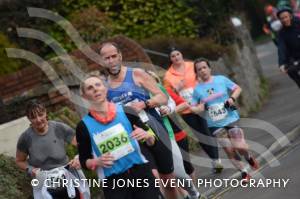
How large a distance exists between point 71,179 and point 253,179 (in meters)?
3.08

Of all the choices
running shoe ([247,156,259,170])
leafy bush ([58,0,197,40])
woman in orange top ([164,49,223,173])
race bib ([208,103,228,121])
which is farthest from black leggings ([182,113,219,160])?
leafy bush ([58,0,197,40])

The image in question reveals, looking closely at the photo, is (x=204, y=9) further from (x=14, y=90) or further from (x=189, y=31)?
(x=14, y=90)

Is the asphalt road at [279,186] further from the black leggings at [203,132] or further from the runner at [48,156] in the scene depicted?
the runner at [48,156]

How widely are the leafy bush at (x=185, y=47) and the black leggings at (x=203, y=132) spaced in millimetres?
5740

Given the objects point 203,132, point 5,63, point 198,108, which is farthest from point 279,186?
point 5,63

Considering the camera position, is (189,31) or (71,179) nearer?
(71,179)

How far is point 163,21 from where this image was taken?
19.6 metres

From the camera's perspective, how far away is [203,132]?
1188cm

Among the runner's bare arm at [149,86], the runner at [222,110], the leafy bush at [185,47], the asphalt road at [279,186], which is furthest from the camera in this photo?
the leafy bush at [185,47]

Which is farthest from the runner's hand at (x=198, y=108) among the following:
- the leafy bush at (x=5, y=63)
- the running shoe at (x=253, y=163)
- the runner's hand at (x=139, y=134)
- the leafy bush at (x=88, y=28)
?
the leafy bush at (x=88, y=28)

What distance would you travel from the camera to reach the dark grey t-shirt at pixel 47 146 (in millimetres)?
8727

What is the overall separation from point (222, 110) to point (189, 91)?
1037mm

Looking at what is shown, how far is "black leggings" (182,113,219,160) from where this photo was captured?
11797 mm

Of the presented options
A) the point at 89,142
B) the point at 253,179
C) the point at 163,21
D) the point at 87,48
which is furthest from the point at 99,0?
the point at 89,142
